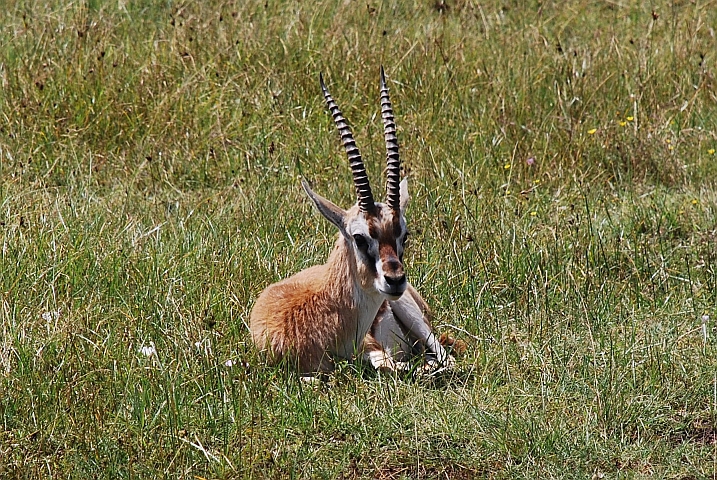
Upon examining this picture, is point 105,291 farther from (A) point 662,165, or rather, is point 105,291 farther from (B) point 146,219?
(A) point 662,165

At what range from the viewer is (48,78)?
8062 mm

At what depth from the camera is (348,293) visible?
5473mm

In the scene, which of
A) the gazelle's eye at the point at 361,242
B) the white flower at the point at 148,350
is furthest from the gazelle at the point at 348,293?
the white flower at the point at 148,350

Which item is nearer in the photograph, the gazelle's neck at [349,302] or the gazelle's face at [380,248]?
the gazelle's face at [380,248]

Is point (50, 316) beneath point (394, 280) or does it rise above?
beneath

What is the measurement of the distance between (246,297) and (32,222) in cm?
139

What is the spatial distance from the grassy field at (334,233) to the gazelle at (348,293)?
172mm

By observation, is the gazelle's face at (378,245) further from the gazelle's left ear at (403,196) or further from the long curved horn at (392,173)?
the gazelle's left ear at (403,196)

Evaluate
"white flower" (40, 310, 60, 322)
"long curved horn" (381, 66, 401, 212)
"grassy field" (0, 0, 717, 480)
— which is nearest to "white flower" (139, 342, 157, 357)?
"grassy field" (0, 0, 717, 480)

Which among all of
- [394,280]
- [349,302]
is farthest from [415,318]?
[394,280]

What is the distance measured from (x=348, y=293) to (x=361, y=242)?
1.07 feet

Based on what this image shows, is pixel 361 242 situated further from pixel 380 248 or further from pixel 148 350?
pixel 148 350

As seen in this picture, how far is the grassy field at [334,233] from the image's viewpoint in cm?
461

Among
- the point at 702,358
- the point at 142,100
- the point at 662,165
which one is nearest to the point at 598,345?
the point at 702,358
